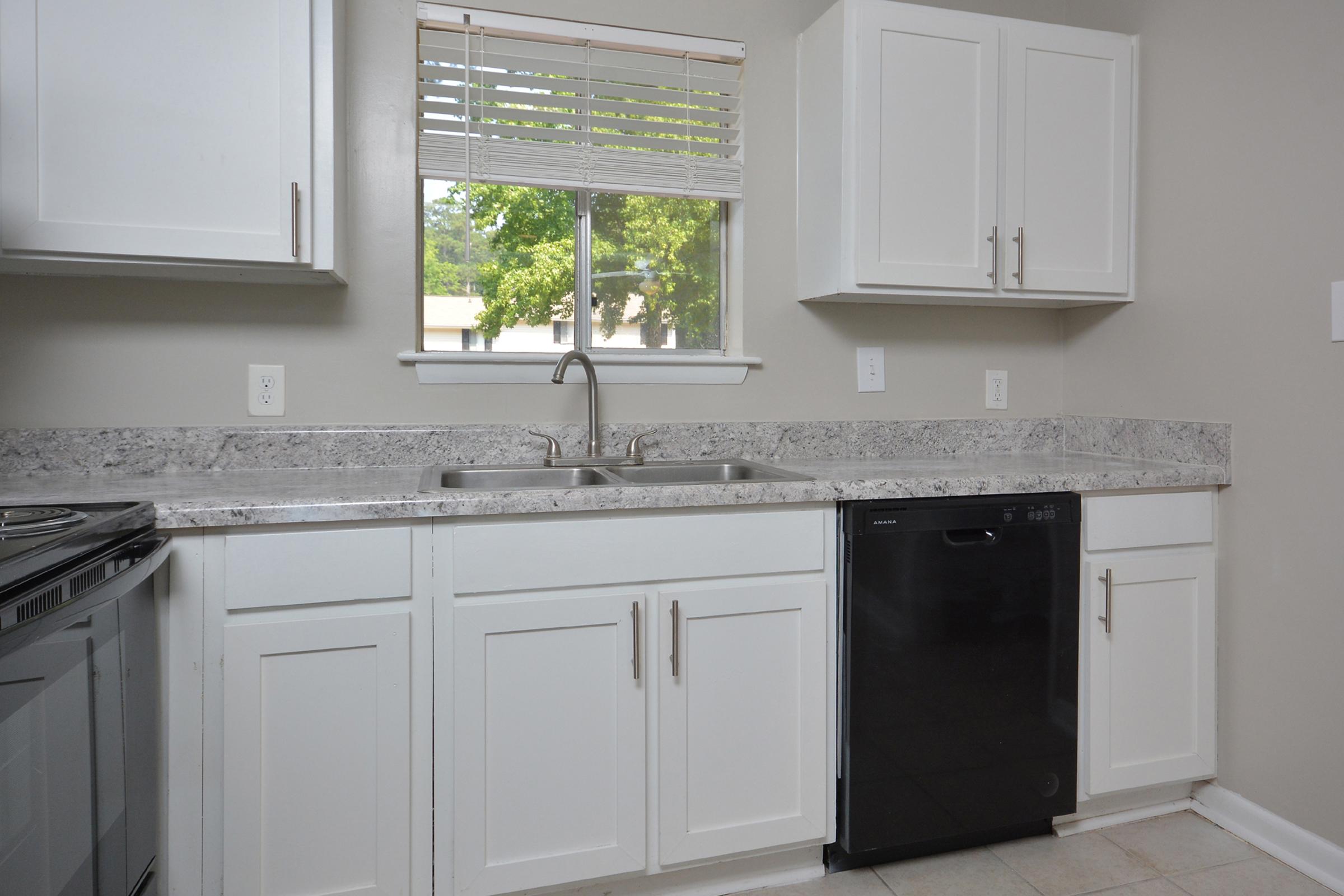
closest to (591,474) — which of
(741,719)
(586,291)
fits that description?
(586,291)

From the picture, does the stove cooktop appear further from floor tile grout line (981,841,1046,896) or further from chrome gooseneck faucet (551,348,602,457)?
floor tile grout line (981,841,1046,896)

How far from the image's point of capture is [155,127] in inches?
61.1

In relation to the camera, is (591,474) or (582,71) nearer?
(591,474)

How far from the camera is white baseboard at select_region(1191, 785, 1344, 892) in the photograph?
1711 mm

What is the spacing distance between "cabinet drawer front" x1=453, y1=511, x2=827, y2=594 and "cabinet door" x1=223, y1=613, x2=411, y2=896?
0.17 metres

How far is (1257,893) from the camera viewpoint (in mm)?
1681

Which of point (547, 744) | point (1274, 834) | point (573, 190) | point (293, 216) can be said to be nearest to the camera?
point (547, 744)

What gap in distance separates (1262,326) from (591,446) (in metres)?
1.57

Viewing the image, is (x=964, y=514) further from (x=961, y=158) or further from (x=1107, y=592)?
(x=961, y=158)

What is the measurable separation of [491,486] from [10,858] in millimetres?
1117

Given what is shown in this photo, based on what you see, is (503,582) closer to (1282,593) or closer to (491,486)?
(491,486)

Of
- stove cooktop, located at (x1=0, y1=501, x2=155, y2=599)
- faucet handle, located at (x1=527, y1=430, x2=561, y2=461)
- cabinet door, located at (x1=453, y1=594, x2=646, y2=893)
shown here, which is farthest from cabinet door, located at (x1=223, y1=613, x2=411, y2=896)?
faucet handle, located at (x1=527, y1=430, x2=561, y2=461)

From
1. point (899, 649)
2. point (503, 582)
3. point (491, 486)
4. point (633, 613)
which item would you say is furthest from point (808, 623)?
point (491, 486)

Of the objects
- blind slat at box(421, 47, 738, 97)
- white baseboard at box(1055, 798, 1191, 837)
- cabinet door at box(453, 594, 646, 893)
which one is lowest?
white baseboard at box(1055, 798, 1191, 837)
